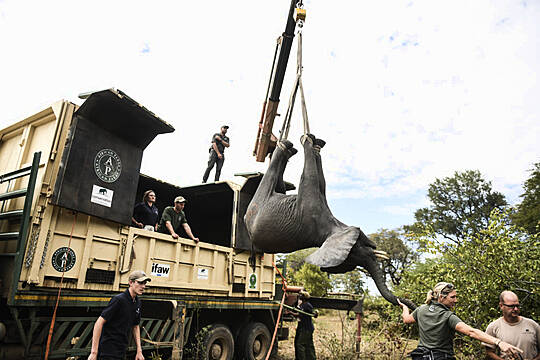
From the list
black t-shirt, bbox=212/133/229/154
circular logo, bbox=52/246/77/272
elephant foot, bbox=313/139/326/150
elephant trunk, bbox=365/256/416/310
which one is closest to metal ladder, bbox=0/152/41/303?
circular logo, bbox=52/246/77/272

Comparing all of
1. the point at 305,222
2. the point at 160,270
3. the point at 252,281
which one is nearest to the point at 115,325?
the point at 305,222

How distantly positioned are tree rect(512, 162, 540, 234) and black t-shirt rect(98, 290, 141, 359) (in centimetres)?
2184

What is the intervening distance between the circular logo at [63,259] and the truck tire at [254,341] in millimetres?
4574

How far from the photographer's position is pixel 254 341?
330 inches

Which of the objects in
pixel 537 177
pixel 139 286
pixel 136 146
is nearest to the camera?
pixel 139 286

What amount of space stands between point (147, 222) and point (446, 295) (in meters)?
5.43

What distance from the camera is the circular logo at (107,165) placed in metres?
5.32

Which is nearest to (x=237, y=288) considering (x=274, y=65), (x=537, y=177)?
(x=274, y=65)

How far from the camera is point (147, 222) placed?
703 cm

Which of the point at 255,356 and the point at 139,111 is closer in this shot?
the point at 139,111

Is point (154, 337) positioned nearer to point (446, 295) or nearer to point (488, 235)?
point (446, 295)

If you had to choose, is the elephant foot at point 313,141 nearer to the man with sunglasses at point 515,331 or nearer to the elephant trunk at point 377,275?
the elephant trunk at point 377,275

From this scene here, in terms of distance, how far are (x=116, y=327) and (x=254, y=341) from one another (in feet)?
17.4

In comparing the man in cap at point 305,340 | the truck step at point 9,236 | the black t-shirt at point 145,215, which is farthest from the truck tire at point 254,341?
the truck step at point 9,236
